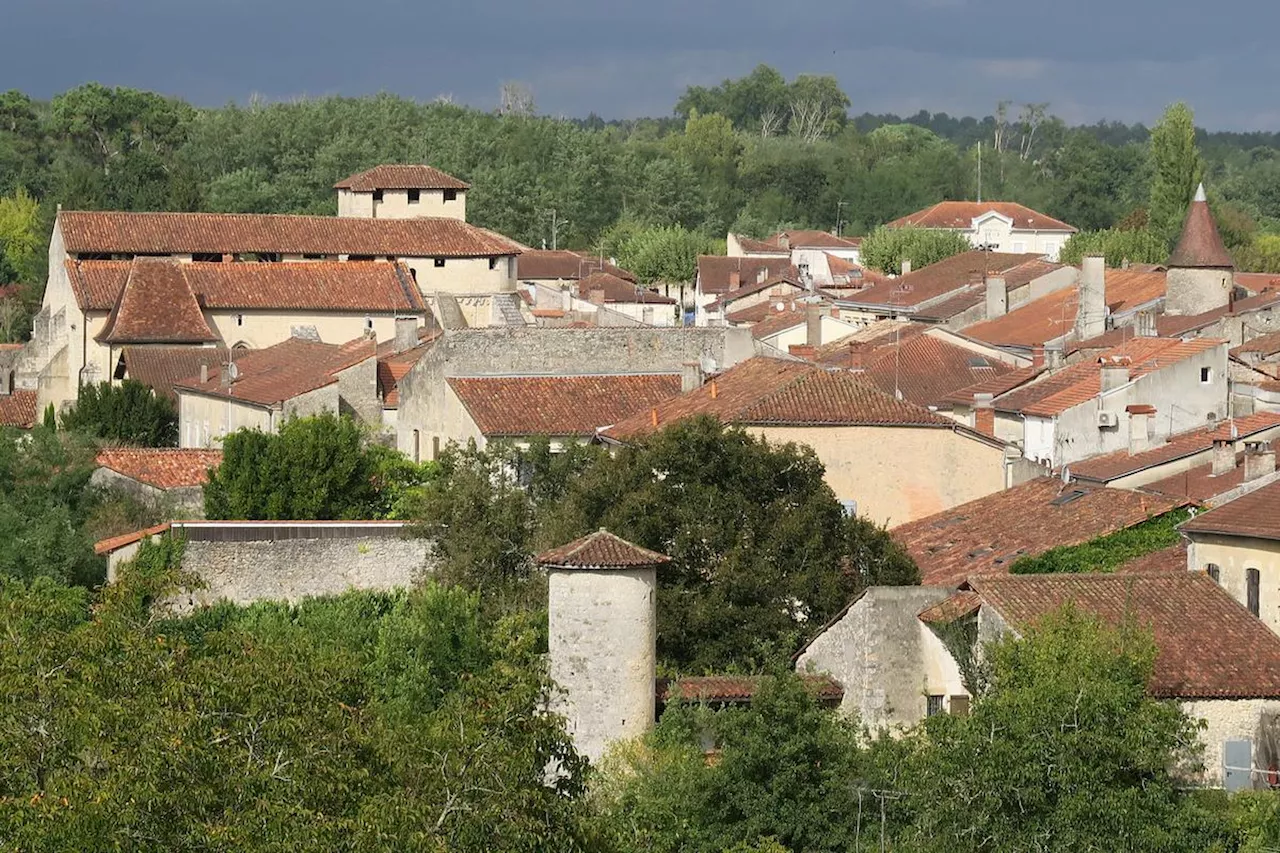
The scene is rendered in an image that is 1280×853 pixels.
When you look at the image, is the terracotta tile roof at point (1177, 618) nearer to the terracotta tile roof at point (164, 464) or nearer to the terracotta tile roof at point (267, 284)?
the terracotta tile roof at point (164, 464)

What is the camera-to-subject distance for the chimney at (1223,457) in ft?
114

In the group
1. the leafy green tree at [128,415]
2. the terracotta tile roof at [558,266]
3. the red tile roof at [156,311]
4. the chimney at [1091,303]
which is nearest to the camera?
the leafy green tree at [128,415]

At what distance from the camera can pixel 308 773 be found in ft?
57.2

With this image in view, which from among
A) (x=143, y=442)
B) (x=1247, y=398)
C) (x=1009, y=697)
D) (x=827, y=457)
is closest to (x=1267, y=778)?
(x=1009, y=697)

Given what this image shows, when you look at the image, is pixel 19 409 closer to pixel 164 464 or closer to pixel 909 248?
pixel 164 464

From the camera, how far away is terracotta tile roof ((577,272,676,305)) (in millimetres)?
80875

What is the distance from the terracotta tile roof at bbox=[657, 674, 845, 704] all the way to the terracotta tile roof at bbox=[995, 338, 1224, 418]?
43.3ft

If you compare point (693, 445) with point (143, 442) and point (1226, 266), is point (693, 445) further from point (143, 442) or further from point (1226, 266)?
point (1226, 266)

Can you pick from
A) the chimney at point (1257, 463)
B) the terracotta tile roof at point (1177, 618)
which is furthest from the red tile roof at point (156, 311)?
the terracotta tile roof at point (1177, 618)

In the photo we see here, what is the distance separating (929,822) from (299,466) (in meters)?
20.2

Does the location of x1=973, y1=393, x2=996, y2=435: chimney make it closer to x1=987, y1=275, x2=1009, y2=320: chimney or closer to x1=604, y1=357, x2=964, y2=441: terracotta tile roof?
x1=604, y1=357, x2=964, y2=441: terracotta tile roof

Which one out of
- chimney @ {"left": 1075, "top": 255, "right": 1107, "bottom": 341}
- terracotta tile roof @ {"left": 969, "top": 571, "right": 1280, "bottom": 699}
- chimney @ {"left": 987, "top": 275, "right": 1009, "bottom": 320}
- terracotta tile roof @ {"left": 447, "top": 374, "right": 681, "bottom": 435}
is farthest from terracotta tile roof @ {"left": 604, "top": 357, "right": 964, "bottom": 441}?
chimney @ {"left": 987, "top": 275, "right": 1009, "bottom": 320}

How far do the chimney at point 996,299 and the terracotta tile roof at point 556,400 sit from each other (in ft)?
59.3

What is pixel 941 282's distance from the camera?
69.2 m
